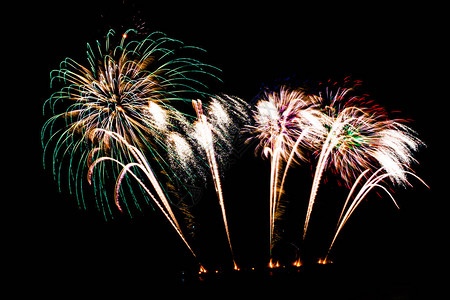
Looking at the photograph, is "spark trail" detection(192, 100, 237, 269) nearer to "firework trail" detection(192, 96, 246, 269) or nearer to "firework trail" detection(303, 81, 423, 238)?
"firework trail" detection(192, 96, 246, 269)

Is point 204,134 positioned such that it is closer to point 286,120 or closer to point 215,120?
point 215,120

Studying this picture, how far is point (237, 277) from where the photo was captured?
805 centimetres

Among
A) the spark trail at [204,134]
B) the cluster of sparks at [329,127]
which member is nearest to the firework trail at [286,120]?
the cluster of sparks at [329,127]

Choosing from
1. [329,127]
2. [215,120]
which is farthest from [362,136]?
[215,120]

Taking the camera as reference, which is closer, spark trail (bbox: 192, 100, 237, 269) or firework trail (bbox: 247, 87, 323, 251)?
spark trail (bbox: 192, 100, 237, 269)

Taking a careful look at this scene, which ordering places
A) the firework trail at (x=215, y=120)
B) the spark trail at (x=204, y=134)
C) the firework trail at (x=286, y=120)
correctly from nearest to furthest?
1. the firework trail at (x=215, y=120)
2. the spark trail at (x=204, y=134)
3. the firework trail at (x=286, y=120)

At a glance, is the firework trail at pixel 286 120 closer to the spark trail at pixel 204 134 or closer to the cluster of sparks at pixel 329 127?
the cluster of sparks at pixel 329 127

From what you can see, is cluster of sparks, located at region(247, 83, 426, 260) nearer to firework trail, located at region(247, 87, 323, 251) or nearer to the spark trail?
firework trail, located at region(247, 87, 323, 251)

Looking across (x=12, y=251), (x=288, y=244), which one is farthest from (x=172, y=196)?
(x=12, y=251)

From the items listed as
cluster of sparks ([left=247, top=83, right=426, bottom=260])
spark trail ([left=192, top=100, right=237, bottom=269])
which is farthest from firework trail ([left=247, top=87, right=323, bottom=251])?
spark trail ([left=192, top=100, right=237, bottom=269])

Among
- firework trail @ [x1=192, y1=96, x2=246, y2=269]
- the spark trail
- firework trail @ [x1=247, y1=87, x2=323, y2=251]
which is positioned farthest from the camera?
firework trail @ [x1=247, y1=87, x2=323, y2=251]

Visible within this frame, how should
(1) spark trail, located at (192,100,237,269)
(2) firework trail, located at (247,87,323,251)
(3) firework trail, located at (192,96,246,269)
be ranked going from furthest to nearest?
(2) firework trail, located at (247,87,323,251)
(1) spark trail, located at (192,100,237,269)
(3) firework trail, located at (192,96,246,269)

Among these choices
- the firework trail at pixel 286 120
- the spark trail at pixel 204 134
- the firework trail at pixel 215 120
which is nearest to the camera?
the firework trail at pixel 215 120

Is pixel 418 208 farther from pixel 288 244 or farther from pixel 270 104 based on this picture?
pixel 270 104
